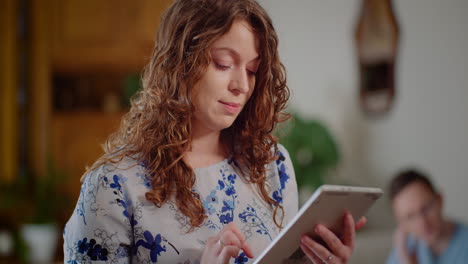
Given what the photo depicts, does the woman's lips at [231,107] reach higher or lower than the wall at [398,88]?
higher

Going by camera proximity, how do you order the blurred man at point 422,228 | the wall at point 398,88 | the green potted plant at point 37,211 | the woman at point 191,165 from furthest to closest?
the green potted plant at point 37,211, the wall at point 398,88, the blurred man at point 422,228, the woman at point 191,165

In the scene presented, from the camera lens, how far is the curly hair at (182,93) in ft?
3.40

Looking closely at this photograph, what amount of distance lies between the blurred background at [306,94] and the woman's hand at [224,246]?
7.00 feet

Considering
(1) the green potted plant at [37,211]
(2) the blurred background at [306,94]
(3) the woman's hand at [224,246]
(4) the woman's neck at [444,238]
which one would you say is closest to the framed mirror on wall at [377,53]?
(2) the blurred background at [306,94]

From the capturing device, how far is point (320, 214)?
94 centimetres

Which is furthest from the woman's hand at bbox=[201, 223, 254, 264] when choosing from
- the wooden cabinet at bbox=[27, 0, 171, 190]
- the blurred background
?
the wooden cabinet at bbox=[27, 0, 171, 190]

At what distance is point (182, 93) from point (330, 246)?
1.23 ft

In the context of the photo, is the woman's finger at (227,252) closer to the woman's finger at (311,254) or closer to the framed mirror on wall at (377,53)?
the woman's finger at (311,254)

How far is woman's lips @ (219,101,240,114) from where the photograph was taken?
1.06m

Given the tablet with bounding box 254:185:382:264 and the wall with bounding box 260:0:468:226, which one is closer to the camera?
the tablet with bounding box 254:185:382:264

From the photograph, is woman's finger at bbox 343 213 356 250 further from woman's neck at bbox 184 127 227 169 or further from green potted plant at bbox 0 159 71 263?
green potted plant at bbox 0 159 71 263

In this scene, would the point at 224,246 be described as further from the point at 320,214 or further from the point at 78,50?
the point at 78,50

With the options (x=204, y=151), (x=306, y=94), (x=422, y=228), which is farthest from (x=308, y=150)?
(x=204, y=151)

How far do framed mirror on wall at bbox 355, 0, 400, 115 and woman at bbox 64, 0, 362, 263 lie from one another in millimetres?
2446
